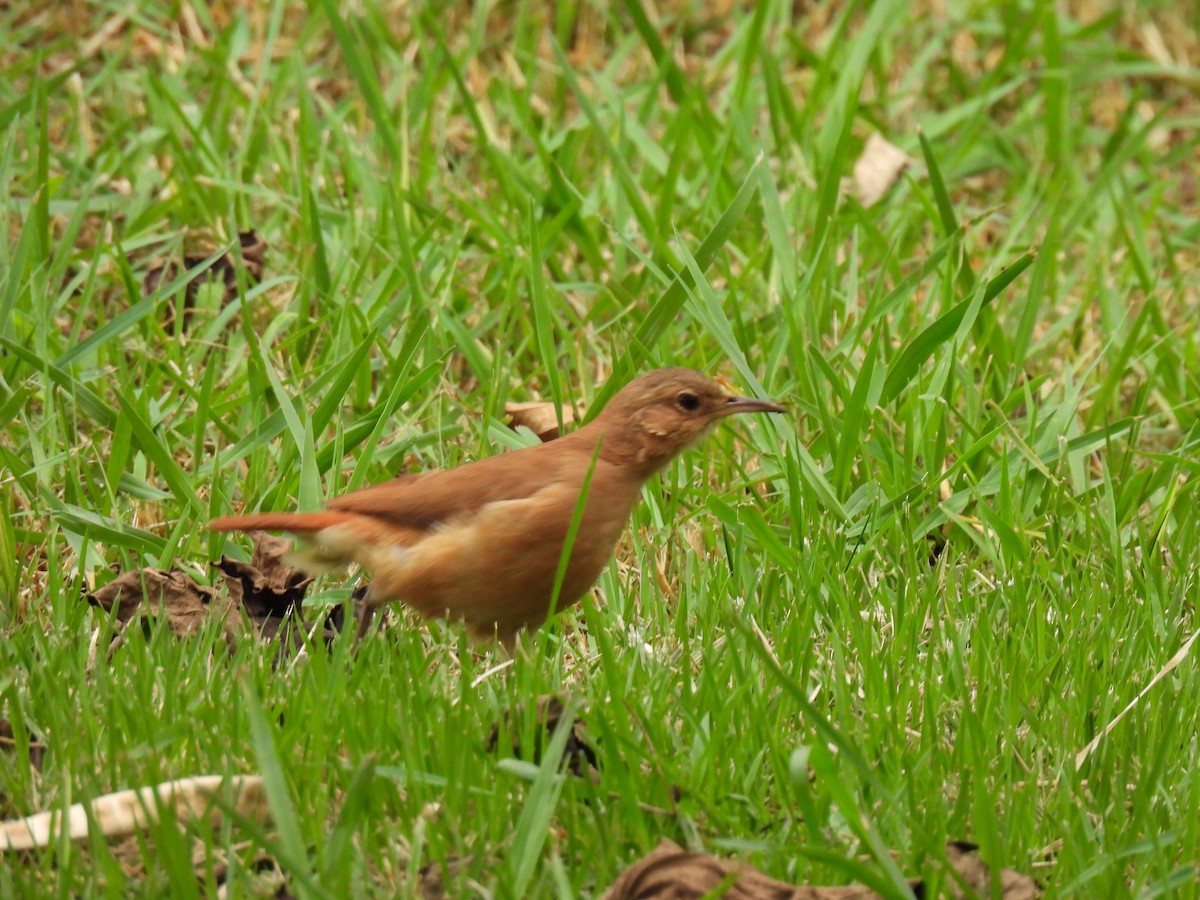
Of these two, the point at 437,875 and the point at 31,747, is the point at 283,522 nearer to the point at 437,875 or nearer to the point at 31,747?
the point at 31,747

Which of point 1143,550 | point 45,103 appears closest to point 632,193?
point 45,103

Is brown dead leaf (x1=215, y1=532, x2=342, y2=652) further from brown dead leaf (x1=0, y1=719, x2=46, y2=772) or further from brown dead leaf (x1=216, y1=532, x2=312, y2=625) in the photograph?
brown dead leaf (x1=0, y1=719, x2=46, y2=772)

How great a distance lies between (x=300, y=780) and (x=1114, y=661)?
1881 mm

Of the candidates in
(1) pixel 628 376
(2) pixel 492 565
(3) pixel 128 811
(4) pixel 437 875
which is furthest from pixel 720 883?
(1) pixel 628 376

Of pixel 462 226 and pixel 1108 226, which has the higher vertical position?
pixel 462 226

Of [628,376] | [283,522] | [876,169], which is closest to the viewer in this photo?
[283,522]

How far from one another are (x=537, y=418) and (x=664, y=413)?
89cm

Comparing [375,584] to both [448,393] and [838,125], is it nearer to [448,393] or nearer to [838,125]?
[448,393]

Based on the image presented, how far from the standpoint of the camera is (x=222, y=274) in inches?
233

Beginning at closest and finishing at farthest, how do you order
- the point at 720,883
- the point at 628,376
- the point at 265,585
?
the point at 720,883, the point at 265,585, the point at 628,376

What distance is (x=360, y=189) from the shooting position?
21.6 ft

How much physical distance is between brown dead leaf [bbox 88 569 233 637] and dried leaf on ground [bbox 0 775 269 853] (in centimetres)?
91

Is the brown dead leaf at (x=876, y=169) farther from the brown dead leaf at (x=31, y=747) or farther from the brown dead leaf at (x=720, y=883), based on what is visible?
the brown dead leaf at (x=31, y=747)

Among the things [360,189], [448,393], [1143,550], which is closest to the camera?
[1143,550]
